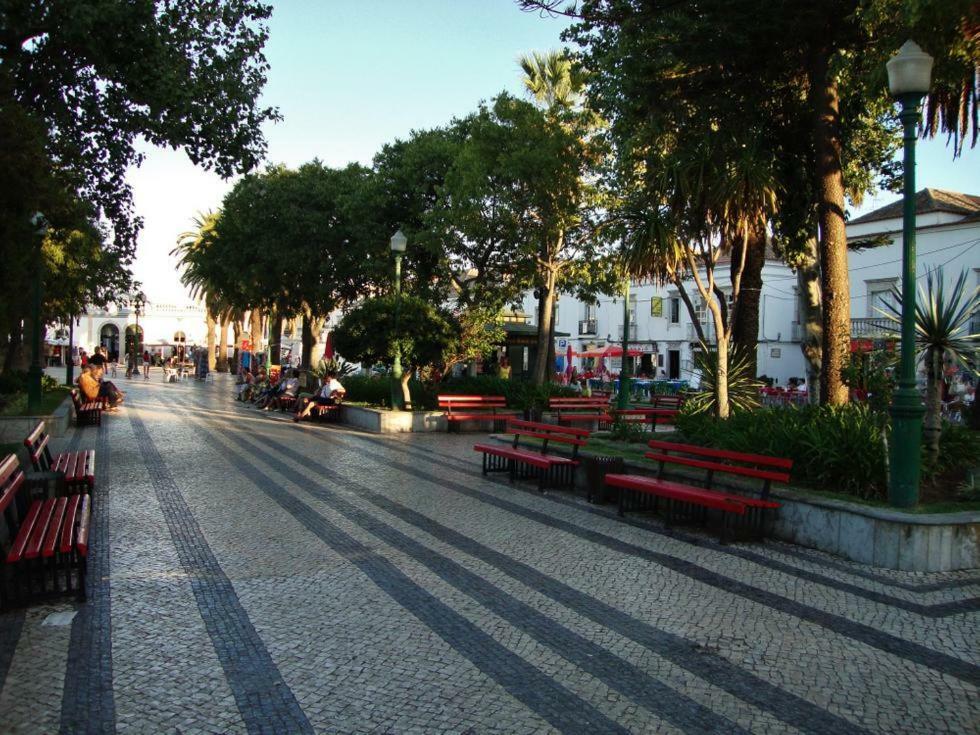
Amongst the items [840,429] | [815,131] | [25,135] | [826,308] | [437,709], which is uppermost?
[815,131]

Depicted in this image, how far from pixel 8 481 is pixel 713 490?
6.36 m

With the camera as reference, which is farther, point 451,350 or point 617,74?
point 451,350

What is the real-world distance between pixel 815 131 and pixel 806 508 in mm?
5580

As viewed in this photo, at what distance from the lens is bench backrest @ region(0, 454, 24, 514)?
5184 millimetres

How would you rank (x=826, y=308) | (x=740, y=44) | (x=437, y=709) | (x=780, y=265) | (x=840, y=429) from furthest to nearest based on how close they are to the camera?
(x=780, y=265) < (x=740, y=44) < (x=826, y=308) < (x=840, y=429) < (x=437, y=709)

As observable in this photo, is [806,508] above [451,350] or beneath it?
beneath

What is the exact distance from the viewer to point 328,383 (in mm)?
19672

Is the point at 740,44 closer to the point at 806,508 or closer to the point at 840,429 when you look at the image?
the point at 840,429

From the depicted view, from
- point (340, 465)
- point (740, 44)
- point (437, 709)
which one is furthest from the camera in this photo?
point (340, 465)

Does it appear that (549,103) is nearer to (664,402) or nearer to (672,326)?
(664,402)

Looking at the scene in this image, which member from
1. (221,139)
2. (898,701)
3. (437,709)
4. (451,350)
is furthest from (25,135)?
(451,350)

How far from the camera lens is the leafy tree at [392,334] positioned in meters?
17.8

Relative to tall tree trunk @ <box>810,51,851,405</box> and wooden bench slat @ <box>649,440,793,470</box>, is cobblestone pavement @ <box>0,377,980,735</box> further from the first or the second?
tall tree trunk @ <box>810,51,851,405</box>

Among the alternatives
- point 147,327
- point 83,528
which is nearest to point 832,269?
point 83,528
